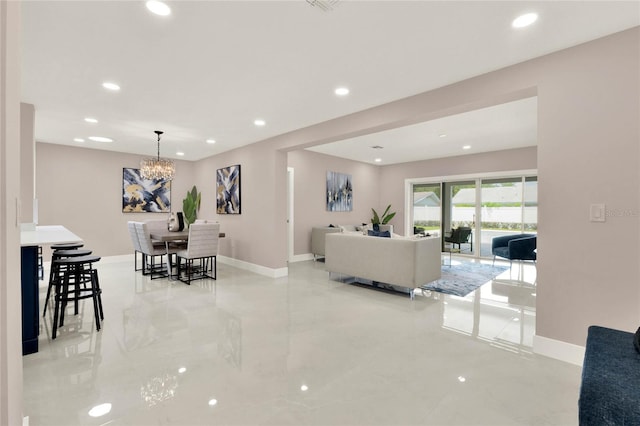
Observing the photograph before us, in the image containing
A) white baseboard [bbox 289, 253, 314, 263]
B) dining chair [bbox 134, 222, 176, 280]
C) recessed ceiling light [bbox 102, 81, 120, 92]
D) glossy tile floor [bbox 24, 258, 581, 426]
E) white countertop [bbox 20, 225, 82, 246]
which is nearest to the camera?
glossy tile floor [bbox 24, 258, 581, 426]

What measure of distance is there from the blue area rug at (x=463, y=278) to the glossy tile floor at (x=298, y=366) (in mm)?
541

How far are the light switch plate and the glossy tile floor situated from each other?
111 cm

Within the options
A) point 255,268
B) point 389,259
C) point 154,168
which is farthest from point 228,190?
point 389,259

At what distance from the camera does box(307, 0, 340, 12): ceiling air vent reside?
180cm

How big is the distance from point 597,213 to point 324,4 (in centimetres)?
240

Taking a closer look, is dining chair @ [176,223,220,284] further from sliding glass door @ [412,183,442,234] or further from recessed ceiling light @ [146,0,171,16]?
sliding glass door @ [412,183,442,234]

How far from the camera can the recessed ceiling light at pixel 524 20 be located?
6.35 ft

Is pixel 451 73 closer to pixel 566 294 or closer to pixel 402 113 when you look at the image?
pixel 402 113

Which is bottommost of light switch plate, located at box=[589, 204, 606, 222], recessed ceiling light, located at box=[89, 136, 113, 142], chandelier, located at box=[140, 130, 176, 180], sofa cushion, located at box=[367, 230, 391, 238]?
sofa cushion, located at box=[367, 230, 391, 238]

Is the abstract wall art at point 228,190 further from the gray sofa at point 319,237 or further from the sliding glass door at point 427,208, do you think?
the sliding glass door at point 427,208

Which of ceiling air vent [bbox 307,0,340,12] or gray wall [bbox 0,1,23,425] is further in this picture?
ceiling air vent [bbox 307,0,340,12]

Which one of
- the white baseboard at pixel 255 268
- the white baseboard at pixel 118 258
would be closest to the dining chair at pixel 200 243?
the white baseboard at pixel 255 268

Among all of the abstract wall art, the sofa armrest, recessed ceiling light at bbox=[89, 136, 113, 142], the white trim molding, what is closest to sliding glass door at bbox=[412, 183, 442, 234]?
the sofa armrest

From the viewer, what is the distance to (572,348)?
2.29 meters
